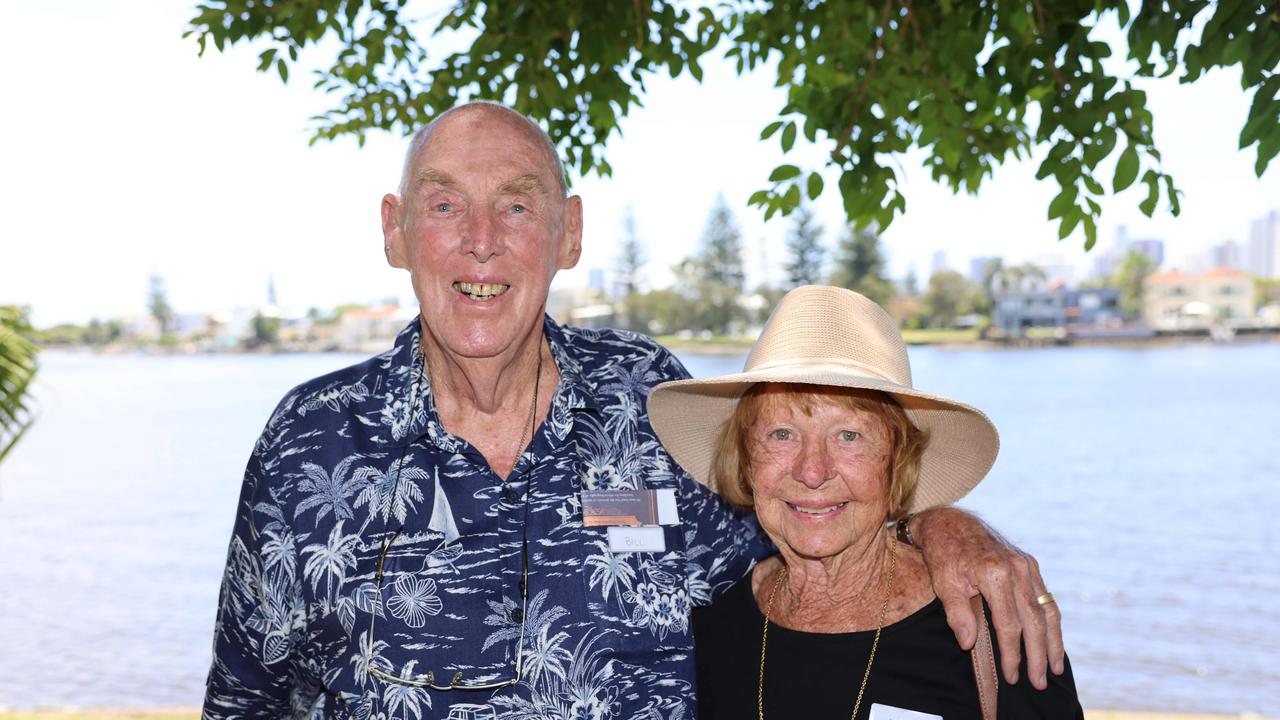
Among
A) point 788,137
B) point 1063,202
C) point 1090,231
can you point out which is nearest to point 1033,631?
point 1063,202

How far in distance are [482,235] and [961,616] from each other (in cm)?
104

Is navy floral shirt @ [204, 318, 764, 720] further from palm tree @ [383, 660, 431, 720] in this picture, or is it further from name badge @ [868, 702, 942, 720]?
name badge @ [868, 702, 942, 720]

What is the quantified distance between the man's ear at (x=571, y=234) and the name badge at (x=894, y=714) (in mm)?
998

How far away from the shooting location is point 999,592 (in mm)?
1765

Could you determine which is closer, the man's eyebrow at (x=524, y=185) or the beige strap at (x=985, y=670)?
the beige strap at (x=985, y=670)

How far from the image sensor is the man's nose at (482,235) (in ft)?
6.56

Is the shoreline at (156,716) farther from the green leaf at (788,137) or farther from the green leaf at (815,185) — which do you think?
the green leaf at (788,137)

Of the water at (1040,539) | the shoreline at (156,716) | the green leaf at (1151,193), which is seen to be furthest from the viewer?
the water at (1040,539)

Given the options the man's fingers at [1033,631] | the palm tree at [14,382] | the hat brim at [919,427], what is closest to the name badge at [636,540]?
the hat brim at [919,427]

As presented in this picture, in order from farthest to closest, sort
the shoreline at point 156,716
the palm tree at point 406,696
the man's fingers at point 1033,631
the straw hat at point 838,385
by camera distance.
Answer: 1. the shoreline at point 156,716
2. the straw hat at point 838,385
3. the palm tree at point 406,696
4. the man's fingers at point 1033,631

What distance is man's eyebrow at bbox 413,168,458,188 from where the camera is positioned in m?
2.04

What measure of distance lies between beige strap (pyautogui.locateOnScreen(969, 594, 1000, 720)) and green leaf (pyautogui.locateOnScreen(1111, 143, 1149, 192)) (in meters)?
1.88

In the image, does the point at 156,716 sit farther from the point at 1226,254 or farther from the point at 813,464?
the point at 1226,254

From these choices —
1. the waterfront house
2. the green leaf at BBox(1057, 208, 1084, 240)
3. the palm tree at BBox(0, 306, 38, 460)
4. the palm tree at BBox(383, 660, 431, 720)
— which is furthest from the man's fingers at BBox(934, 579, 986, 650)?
the waterfront house
